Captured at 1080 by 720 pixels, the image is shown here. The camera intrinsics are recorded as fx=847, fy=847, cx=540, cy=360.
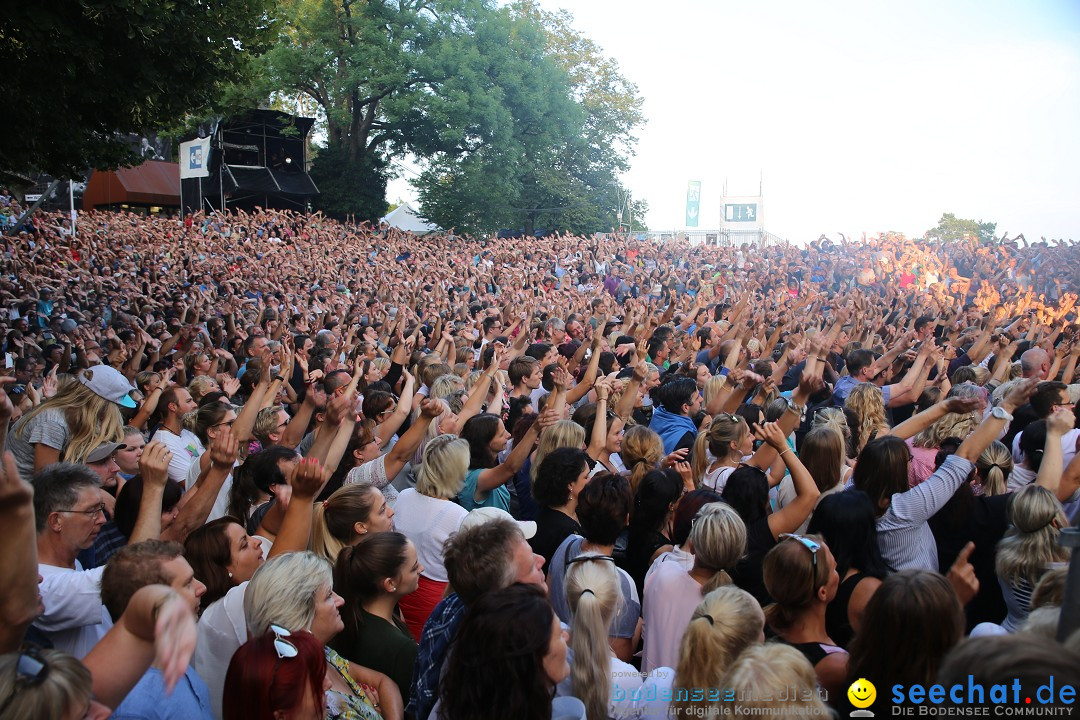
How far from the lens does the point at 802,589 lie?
2.91m

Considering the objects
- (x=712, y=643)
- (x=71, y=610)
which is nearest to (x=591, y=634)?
(x=712, y=643)

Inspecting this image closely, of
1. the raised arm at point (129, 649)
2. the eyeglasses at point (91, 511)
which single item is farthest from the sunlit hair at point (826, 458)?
the eyeglasses at point (91, 511)

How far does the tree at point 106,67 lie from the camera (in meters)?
8.42

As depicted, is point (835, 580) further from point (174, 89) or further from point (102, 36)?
point (174, 89)

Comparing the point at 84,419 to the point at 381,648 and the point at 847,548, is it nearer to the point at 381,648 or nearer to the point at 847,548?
the point at 381,648

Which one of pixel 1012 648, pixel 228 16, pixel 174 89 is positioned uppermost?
pixel 228 16

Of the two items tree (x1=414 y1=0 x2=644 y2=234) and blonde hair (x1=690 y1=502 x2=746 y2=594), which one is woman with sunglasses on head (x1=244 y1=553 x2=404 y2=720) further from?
tree (x1=414 y1=0 x2=644 y2=234)

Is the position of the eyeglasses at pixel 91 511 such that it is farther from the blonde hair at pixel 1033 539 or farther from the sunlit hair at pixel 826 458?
the blonde hair at pixel 1033 539

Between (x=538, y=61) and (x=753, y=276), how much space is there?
61.9ft

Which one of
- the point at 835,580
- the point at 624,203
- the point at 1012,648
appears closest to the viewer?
the point at 1012,648

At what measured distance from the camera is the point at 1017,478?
4738 millimetres

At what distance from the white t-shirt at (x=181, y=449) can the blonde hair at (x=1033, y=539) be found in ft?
14.0

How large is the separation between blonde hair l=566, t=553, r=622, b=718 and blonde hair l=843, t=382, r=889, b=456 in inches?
130

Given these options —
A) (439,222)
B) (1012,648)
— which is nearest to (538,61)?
(439,222)
